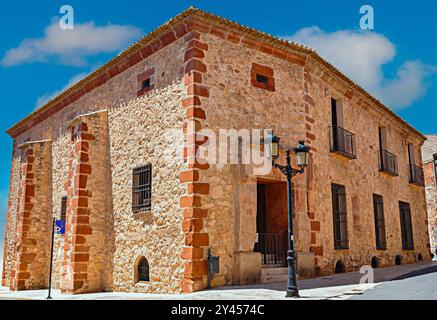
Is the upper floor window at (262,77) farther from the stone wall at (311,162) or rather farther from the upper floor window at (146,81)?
the upper floor window at (146,81)

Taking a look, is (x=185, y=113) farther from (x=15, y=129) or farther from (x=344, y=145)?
(x=15, y=129)

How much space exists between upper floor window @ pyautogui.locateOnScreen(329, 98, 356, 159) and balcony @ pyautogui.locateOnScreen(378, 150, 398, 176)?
2473 millimetres

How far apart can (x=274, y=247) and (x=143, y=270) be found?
10.5 feet

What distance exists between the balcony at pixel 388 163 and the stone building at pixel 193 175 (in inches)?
28.9

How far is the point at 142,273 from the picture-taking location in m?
10.2

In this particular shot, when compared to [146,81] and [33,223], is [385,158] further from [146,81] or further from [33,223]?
[33,223]

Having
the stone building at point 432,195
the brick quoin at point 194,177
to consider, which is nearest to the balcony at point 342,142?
the brick quoin at point 194,177

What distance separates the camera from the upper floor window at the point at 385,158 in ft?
51.7

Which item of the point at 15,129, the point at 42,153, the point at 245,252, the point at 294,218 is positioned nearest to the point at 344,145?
the point at 294,218

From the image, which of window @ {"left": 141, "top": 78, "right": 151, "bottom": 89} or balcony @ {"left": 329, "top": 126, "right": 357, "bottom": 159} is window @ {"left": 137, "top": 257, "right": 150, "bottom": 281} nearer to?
window @ {"left": 141, "top": 78, "right": 151, "bottom": 89}

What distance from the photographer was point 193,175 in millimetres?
9000

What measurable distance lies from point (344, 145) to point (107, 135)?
7031 millimetres

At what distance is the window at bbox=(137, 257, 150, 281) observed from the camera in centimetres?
1007

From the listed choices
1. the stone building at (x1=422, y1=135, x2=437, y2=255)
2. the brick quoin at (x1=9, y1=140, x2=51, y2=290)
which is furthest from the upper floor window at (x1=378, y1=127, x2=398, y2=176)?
the brick quoin at (x1=9, y1=140, x2=51, y2=290)
